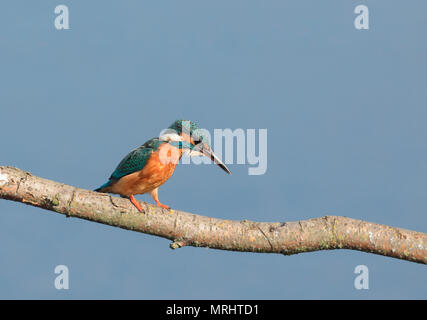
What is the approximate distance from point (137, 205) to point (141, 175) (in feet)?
1.31

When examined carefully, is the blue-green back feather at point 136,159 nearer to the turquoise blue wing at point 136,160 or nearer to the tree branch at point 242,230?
the turquoise blue wing at point 136,160

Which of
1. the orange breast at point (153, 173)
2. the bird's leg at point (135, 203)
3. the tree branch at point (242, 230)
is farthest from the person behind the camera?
the orange breast at point (153, 173)

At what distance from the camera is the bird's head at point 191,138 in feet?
19.5

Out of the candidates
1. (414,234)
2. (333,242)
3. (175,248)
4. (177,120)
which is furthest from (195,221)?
(414,234)

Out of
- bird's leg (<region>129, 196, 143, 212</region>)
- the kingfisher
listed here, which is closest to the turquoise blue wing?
the kingfisher

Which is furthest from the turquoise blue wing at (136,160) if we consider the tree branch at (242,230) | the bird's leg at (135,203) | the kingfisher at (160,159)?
the tree branch at (242,230)

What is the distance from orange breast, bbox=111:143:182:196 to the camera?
238 inches

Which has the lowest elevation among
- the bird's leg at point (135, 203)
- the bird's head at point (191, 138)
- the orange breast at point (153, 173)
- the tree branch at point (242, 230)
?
the tree branch at point (242, 230)

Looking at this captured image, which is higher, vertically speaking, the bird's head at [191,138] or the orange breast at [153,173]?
the bird's head at [191,138]

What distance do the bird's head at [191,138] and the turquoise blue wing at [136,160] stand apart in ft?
0.71

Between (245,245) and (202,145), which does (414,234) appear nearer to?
(245,245)

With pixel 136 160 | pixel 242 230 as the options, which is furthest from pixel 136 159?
pixel 242 230

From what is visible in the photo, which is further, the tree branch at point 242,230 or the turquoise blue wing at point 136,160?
the turquoise blue wing at point 136,160

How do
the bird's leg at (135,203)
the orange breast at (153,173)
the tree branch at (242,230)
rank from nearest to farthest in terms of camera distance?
the tree branch at (242,230) → the bird's leg at (135,203) → the orange breast at (153,173)
